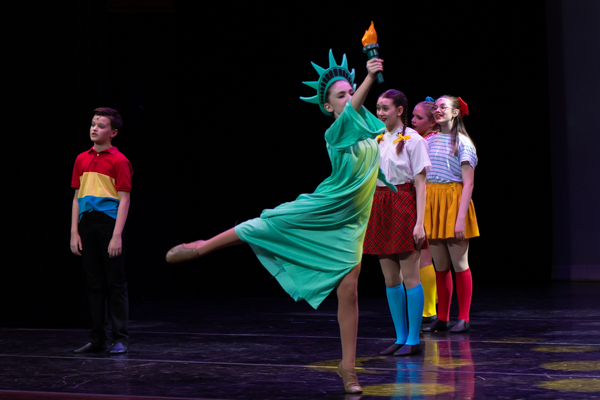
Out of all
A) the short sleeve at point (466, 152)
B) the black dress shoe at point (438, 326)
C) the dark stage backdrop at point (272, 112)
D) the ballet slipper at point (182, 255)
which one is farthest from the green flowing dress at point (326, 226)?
the dark stage backdrop at point (272, 112)

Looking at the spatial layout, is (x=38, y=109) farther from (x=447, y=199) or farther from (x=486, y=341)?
(x=486, y=341)

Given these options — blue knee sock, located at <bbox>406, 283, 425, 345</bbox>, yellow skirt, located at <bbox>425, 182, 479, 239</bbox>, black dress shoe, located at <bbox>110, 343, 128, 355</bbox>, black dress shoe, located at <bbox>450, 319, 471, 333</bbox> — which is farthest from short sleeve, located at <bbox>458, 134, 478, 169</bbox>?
black dress shoe, located at <bbox>110, 343, 128, 355</bbox>

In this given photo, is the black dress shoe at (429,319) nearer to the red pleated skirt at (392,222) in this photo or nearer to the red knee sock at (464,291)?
the red knee sock at (464,291)

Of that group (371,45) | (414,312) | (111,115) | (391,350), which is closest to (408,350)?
(391,350)

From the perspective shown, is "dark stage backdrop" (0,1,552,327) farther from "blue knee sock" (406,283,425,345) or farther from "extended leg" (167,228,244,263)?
"extended leg" (167,228,244,263)

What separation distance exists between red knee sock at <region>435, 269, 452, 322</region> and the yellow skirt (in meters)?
0.28

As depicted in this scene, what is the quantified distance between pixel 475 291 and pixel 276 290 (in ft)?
6.15

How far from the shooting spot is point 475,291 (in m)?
7.02

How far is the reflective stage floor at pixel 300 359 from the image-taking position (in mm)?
2967

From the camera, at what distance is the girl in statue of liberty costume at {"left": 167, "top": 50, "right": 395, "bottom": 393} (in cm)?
292

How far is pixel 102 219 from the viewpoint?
397 centimetres

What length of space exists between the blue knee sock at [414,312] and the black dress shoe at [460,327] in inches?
30.2

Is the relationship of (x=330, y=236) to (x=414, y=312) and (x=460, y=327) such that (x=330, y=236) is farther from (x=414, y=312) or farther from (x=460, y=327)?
(x=460, y=327)

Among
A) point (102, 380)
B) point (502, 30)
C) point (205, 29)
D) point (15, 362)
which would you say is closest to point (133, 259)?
point (205, 29)
